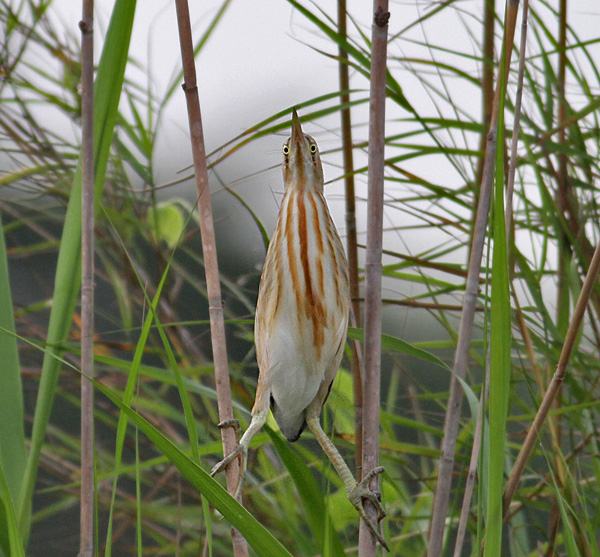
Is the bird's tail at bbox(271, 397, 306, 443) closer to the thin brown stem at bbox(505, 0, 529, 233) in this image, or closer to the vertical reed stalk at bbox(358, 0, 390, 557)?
the vertical reed stalk at bbox(358, 0, 390, 557)

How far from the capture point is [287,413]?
0.62 metres

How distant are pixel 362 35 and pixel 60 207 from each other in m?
0.79

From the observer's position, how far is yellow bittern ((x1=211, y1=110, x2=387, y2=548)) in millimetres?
572

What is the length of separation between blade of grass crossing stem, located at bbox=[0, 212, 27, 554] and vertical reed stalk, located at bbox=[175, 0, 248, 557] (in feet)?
0.57

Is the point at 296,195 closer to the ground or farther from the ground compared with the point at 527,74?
closer to the ground

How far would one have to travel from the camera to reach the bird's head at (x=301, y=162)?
0.58m


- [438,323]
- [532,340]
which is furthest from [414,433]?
[532,340]

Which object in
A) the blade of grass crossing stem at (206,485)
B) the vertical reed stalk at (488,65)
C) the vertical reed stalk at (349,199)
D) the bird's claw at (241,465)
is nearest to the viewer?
the blade of grass crossing stem at (206,485)

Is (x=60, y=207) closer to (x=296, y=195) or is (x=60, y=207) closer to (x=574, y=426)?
(x=296, y=195)

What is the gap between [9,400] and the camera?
0.58 meters

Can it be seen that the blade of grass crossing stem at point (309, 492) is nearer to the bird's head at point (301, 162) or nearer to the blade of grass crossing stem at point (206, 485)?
the blade of grass crossing stem at point (206, 485)

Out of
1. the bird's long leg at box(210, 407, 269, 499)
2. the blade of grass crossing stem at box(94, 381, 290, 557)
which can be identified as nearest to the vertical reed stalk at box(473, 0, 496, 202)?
the bird's long leg at box(210, 407, 269, 499)

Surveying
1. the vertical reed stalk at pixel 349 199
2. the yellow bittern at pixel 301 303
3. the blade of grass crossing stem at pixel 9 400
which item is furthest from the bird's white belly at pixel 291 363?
the blade of grass crossing stem at pixel 9 400

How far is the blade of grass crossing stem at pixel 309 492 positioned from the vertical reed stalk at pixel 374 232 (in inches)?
A: 2.3
